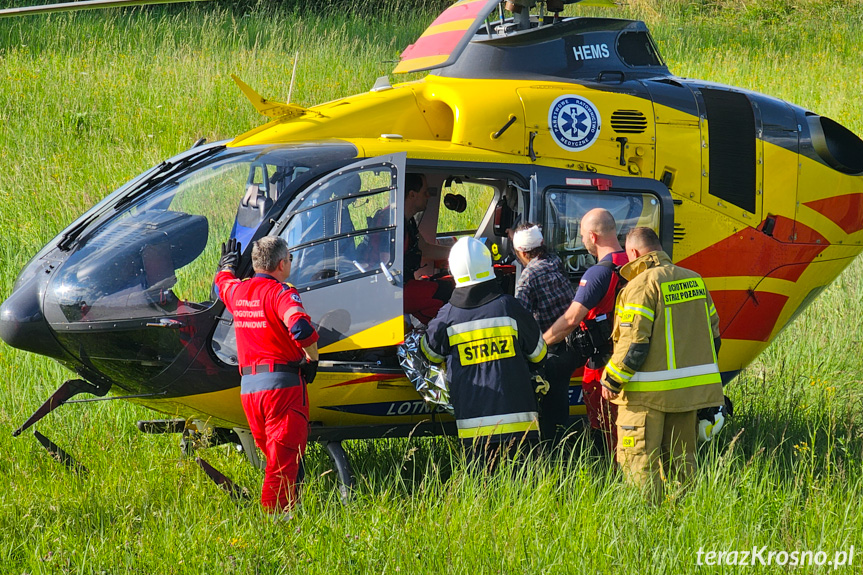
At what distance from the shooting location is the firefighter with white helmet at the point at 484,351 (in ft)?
15.2

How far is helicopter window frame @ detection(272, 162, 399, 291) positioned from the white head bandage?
0.78 meters

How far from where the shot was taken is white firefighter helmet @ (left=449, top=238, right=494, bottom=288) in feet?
15.1

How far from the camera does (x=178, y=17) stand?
1586cm

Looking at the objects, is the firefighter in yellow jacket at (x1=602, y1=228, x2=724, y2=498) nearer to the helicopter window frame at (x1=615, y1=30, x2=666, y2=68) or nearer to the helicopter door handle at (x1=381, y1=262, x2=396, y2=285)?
the helicopter door handle at (x1=381, y1=262, x2=396, y2=285)

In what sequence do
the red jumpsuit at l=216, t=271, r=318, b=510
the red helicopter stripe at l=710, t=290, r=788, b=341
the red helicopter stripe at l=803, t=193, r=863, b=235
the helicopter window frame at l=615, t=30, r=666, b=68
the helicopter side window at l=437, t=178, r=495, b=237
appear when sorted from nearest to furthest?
the red jumpsuit at l=216, t=271, r=318, b=510 → the red helicopter stripe at l=710, t=290, r=788, b=341 → the red helicopter stripe at l=803, t=193, r=863, b=235 → the helicopter window frame at l=615, t=30, r=666, b=68 → the helicopter side window at l=437, t=178, r=495, b=237

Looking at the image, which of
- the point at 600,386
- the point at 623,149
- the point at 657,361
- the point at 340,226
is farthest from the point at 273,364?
the point at 623,149

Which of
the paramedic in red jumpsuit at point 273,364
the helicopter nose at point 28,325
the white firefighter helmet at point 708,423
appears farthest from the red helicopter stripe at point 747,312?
the helicopter nose at point 28,325

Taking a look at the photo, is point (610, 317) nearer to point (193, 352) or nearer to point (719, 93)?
point (719, 93)

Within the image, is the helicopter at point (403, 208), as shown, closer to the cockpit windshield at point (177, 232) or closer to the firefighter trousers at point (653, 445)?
the cockpit windshield at point (177, 232)

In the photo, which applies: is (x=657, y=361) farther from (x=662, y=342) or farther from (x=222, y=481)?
(x=222, y=481)

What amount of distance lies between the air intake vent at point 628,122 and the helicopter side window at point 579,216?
1.50ft

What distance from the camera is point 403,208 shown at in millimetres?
4711

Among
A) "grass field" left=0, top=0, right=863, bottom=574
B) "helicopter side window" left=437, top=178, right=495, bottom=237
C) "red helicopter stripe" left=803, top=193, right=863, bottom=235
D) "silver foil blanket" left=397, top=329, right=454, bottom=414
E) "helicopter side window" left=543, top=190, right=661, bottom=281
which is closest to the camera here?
"grass field" left=0, top=0, right=863, bottom=574

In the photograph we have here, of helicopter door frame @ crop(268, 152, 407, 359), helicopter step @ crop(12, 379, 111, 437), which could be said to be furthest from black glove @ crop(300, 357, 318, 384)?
helicopter step @ crop(12, 379, 111, 437)
